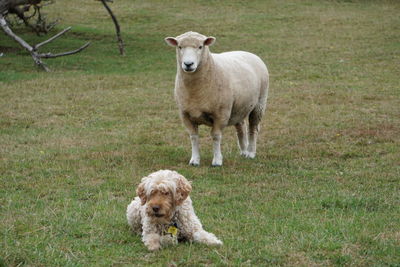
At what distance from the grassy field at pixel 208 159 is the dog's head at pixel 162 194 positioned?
1.20 feet

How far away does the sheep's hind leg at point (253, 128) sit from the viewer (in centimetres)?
1121

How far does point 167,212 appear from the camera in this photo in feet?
19.4

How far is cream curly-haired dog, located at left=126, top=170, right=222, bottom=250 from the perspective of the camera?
5.84 m

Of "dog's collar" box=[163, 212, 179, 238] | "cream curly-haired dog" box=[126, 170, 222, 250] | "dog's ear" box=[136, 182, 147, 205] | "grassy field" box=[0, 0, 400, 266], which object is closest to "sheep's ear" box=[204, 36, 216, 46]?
"grassy field" box=[0, 0, 400, 266]

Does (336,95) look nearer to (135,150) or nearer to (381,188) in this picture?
(135,150)

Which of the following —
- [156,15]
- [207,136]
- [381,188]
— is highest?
[381,188]

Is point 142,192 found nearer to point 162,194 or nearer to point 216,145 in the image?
point 162,194

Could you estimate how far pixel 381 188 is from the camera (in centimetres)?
859

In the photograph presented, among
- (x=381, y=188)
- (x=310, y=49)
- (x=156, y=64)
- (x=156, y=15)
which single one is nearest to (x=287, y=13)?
(x=156, y=15)

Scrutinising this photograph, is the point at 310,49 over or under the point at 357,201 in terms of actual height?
under

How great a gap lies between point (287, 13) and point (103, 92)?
62.1 feet

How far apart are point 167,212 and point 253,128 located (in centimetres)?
579

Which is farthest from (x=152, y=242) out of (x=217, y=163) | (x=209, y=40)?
(x=209, y=40)

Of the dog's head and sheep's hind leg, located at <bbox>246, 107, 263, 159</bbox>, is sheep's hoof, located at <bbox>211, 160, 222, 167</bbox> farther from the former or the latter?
the dog's head
